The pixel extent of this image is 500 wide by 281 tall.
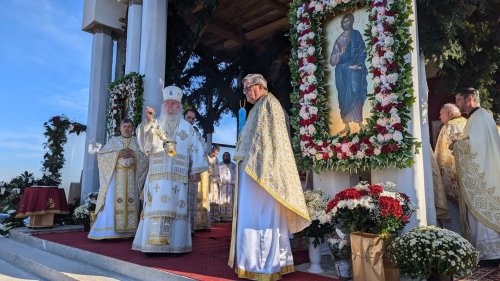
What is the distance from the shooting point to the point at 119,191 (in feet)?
22.8

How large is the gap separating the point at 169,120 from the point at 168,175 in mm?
877

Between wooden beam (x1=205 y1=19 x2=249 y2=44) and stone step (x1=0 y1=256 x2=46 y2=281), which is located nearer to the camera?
stone step (x1=0 y1=256 x2=46 y2=281)

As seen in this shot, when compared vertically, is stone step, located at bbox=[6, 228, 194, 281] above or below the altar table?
below

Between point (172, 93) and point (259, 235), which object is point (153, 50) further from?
point (259, 235)

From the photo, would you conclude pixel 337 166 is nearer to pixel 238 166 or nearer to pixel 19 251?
pixel 238 166

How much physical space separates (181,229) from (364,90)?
317cm

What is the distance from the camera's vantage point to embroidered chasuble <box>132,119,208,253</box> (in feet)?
17.5

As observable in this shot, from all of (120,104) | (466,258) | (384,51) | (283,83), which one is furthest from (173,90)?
(283,83)

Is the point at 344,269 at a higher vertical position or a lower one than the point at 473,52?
lower

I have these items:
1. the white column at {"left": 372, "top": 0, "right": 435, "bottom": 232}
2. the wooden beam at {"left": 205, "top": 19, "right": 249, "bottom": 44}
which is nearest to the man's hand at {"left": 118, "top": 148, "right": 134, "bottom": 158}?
the white column at {"left": 372, "top": 0, "right": 435, "bottom": 232}

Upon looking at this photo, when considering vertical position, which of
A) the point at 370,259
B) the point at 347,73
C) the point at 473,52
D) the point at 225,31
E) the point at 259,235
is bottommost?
the point at 370,259

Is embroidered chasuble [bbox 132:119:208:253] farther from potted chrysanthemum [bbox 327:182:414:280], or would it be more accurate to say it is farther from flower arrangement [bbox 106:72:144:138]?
flower arrangement [bbox 106:72:144:138]

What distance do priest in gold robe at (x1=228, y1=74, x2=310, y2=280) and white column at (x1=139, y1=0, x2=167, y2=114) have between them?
14.6 ft

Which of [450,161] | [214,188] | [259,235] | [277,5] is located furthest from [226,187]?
[259,235]
